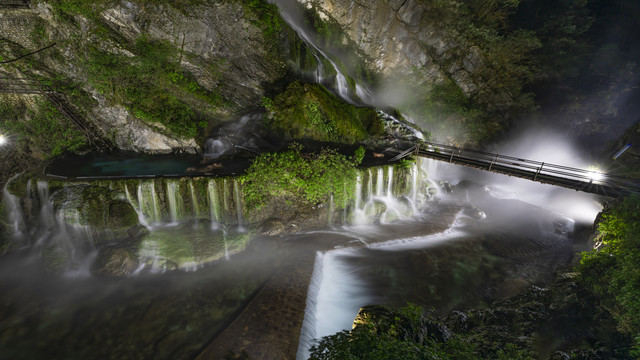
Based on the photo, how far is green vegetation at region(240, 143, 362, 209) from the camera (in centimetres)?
953

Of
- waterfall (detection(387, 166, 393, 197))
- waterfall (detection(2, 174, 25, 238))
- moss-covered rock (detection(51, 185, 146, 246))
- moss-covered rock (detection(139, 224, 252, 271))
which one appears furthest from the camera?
waterfall (detection(387, 166, 393, 197))

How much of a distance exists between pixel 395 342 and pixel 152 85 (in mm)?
14372

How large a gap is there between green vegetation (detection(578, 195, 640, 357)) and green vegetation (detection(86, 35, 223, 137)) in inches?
637

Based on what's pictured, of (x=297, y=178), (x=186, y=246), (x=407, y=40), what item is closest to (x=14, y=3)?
(x=186, y=246)

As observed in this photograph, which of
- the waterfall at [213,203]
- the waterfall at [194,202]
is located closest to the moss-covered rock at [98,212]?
the waterfall at [194,202]

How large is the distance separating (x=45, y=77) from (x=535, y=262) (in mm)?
22932

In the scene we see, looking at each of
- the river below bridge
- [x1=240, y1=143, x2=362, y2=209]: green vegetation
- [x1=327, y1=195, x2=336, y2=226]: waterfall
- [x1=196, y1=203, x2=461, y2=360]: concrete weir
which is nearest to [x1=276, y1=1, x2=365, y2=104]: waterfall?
[x1=240, y1=143, x2=362, y2=209]: green vegetation

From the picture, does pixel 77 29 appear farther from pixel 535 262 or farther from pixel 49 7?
pixel 535 262

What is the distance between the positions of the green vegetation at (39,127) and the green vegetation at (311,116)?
987cm

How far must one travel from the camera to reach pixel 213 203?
9336 millimetres

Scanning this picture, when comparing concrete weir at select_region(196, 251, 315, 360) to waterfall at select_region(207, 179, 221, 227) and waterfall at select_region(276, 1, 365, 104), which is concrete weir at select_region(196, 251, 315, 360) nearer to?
waterfall at select_region(207, 179, 221, 227)

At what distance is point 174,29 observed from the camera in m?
10.2

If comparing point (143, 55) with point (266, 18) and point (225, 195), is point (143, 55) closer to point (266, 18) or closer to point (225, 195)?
point (266, 18)

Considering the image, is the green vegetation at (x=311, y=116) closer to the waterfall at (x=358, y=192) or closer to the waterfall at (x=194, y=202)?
the waterfall at (x=358, y=192)
